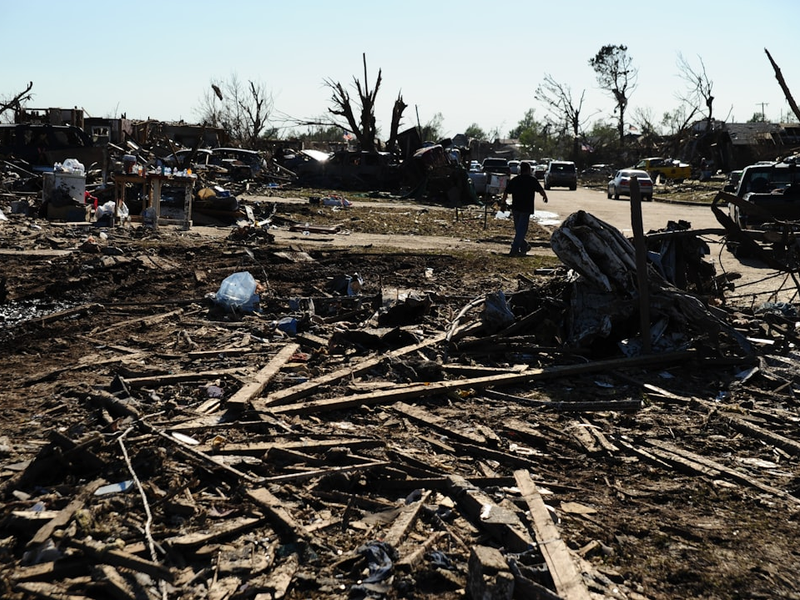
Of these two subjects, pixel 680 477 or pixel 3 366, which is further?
pixel 3 366

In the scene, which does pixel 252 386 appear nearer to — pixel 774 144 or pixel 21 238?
pixel 21 238

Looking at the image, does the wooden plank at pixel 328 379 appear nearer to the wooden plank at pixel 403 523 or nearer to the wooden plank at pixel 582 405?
the wooden plank at pixel 582 405

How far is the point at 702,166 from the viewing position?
5447 cm

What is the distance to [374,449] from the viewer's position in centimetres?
536

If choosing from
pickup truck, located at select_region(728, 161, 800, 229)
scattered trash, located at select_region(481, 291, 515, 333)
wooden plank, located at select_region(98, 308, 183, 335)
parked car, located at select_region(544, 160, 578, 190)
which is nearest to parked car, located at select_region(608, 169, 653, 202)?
parked car, located at select_region(544, 160, 578, 190)

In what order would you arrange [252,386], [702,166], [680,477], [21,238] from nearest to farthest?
[680,477] → [252,386] → [21,238] → [702,166]

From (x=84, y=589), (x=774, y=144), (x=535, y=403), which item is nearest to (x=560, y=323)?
A: (x=535, y=403)

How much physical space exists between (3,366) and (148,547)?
4.20m

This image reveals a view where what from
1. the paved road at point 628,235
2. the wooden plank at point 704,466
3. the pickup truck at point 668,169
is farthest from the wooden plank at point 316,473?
the pickup truck at point 668,169

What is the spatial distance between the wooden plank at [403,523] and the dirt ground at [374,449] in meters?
0.02

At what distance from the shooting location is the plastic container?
9.62 metres

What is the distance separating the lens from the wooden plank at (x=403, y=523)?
4.04 meters

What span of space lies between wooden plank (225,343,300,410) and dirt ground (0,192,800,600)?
0.17ft

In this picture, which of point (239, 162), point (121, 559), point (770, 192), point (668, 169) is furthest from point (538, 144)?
point (121, 559)
